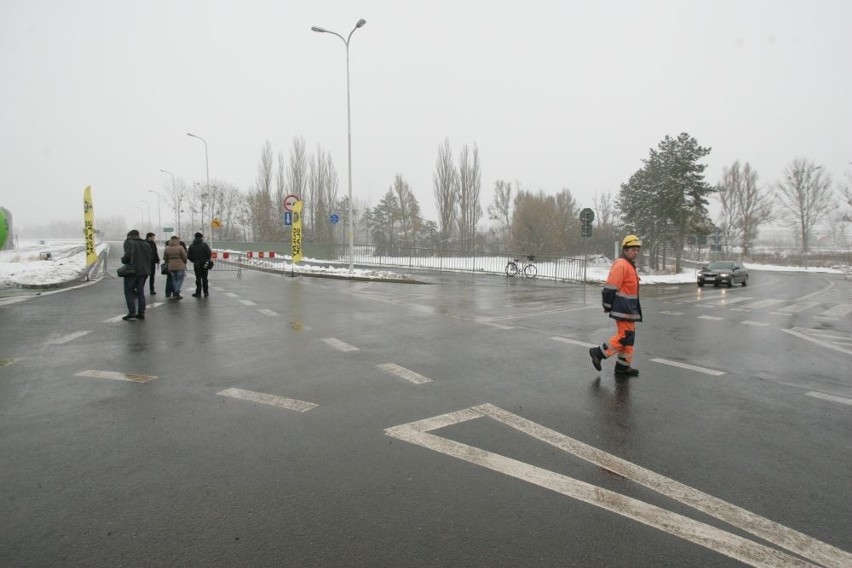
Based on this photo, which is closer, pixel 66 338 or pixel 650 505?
pixel 650 505

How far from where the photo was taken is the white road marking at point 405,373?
5.80m

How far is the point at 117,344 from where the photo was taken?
7.64 m

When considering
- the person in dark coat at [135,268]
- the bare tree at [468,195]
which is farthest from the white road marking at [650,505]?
the bare tree at [468,195]

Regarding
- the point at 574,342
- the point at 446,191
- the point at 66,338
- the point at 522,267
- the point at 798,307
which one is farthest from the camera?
the point at 446,191

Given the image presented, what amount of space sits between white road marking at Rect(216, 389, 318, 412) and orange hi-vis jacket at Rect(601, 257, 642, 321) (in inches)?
153

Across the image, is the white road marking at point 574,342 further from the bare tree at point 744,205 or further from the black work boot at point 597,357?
the bare tree at point 744,205

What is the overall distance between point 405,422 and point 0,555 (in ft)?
9.09

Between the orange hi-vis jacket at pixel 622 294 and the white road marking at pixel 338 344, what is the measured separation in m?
3.78

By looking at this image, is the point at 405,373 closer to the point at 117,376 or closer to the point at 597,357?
the point at 597,357

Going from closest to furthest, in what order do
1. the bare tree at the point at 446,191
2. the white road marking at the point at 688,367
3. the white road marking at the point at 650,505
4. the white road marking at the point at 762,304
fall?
1. the white road marking at the point at 650,505
2. the white road marking at the point at 688,367
3. the white road marking at the point at 762,304
4. the bare tree at the point at 446,191

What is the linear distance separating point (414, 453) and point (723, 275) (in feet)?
87.1

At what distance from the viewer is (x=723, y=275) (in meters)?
25.2

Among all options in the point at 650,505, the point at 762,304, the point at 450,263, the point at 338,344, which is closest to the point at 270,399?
the point at 338,344

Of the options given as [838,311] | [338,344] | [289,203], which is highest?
[289,203]
